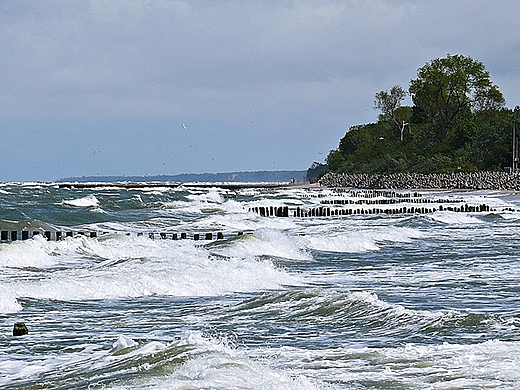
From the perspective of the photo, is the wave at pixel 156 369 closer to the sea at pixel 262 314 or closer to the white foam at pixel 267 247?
the sea at pixel 262 314

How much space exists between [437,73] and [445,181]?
1926 cm

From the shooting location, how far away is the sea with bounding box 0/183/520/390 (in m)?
9.12

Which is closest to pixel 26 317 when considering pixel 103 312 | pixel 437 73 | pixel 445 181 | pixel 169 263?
pixel 103 312

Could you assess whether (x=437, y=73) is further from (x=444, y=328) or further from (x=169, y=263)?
(x=444, y=328)

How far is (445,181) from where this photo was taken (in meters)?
82.3

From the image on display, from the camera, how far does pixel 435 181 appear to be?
8419cm

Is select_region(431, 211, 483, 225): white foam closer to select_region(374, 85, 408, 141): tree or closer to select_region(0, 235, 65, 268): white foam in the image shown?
select_region(0, 235, 65, 268): white foam

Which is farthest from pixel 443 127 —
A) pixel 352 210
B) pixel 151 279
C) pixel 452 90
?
pixel 151 279

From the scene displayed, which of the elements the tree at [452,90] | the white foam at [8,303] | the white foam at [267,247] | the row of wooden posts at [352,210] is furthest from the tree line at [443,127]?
the white foam at [8,303]

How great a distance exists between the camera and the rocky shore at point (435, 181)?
242ft

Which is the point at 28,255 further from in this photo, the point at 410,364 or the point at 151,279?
the point at 410,364

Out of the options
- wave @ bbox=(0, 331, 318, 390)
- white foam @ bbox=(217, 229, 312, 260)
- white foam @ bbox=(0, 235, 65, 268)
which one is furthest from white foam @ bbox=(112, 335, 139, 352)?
white foam @ bbox=(217, 229, 312, 260)

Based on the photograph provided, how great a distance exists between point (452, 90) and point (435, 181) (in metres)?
18.5

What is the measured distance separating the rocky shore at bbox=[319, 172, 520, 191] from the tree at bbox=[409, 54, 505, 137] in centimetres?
1010
